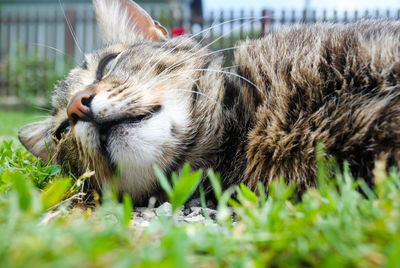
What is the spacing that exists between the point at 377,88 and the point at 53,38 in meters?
12.7

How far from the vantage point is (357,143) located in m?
1.36

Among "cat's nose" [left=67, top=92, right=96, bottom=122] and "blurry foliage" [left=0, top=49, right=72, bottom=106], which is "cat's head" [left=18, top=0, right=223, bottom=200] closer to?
A: "cat's nose" [left=67, top=92, right=96, bottom=122]

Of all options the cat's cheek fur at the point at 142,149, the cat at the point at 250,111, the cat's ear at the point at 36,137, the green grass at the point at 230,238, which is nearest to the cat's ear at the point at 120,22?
the cat at the point at 250,111

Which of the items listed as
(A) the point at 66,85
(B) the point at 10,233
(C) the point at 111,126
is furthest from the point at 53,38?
(B) the point at 10,233

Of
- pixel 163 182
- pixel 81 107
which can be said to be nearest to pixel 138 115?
pixel 81 107

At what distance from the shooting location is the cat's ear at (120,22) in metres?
2.73

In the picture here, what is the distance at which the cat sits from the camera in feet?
4.66

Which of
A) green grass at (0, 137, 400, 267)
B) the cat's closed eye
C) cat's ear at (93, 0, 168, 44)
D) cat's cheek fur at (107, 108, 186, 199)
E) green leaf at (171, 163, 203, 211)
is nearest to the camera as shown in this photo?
green grass at (0, 137, 400, 267)

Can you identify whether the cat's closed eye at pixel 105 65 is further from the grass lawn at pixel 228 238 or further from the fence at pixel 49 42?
the fence at pixel 49 42

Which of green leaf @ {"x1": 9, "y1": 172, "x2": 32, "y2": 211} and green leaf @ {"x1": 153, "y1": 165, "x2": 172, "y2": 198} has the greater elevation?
green leaf @ {"x1": 9, "y1": 172, "x2": 32, "y2": 211}

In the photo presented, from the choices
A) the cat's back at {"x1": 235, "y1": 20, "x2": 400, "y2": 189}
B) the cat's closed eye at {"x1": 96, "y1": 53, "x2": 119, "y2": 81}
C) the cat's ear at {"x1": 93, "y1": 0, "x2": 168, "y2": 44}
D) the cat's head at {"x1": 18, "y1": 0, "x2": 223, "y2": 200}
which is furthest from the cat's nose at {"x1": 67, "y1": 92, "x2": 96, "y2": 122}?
the cat's ear at {"x1": 93, "y1": 0, "x2": 168, "y2": 44}

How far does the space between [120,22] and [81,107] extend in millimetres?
1355

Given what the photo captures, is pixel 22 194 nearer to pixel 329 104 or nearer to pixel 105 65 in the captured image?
pixel 329 104

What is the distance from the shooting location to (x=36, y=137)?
7.89 feet
